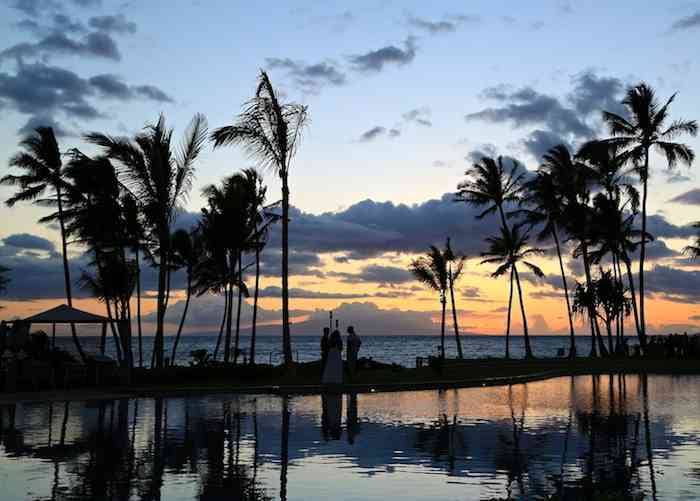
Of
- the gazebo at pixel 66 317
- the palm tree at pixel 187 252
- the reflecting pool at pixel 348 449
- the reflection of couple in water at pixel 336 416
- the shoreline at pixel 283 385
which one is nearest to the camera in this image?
the reflecting pool at pixel 348 449

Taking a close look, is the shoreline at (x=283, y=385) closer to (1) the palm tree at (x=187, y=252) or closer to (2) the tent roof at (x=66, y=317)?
(2) the tent roof at (x=66, y=317)

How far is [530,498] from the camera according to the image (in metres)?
9.32

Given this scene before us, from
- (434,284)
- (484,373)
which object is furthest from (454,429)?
(434,284)

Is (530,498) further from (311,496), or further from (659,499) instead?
(311,496)

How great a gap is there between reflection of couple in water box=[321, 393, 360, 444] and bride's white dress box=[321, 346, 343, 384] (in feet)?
3.18

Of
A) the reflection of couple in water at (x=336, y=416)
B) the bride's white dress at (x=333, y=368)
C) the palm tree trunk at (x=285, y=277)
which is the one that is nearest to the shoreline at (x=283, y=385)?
the bride's white dress at (x=333, y=368)

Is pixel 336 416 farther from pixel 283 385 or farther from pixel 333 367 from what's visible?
pixel 283 385

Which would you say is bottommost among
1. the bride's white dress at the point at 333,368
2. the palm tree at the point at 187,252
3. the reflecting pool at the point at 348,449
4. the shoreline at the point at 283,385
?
the reflecting pool at the point at 348,449

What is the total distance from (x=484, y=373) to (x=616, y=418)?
1603 centimetres

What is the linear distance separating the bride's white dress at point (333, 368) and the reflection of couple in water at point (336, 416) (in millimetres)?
968

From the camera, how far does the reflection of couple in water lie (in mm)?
15452

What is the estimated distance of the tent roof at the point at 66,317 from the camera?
90.5ft

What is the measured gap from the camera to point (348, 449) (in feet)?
44.0

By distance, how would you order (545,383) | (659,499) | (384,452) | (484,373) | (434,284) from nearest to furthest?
(659,499) → (384,452) → (545,383) → (484,373) → (434,284)
